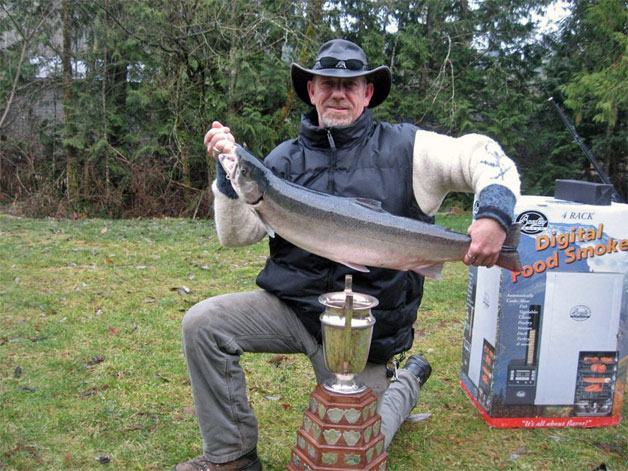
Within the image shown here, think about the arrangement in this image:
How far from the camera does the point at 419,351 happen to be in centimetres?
531

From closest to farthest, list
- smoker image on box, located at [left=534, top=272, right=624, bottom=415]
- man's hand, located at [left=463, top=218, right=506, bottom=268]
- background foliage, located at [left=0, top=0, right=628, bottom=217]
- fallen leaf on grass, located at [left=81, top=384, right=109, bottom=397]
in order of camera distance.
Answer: man's hand, located at [left=463, top=218, right=506, bottom=268], smoker image on box, located at [left=534, top=272, right=624, bottom=415], fallen leaf on grass, located at [left=81, top=384, right=109, bottom=397], background foliage, located at [left=0, top=0, right=628, bottom=217]

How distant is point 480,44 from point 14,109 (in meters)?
12.6

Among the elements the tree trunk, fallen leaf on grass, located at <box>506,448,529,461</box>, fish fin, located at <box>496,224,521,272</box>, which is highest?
the tree trunk

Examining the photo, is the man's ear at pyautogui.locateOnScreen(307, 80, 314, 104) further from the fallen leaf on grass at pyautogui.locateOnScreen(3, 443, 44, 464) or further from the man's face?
the fallen leaf on grass at pyautogui.locateOnScreen(3, 443, 44, 464)

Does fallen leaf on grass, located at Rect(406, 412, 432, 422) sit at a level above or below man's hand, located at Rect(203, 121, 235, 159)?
below

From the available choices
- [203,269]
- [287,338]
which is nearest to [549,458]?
[287,338]

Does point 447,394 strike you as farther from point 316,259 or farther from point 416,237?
point 416,237

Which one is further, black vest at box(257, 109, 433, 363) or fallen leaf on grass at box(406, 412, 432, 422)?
fallen leaf on grass at box(406, 412, 432, 422)

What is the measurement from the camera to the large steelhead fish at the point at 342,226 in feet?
8.80

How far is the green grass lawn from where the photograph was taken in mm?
3535

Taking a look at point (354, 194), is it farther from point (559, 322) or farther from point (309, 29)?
point (309, 29)

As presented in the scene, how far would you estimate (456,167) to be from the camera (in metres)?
3.01

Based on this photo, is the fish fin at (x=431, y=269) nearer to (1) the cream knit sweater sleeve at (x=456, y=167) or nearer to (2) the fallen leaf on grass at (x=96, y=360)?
(1) the cream knit sweater sleeve at (x=456, y=167)

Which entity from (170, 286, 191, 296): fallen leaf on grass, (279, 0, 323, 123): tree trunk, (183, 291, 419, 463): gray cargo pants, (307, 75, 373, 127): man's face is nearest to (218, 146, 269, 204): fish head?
(307, 75, 373, 127): man's face
